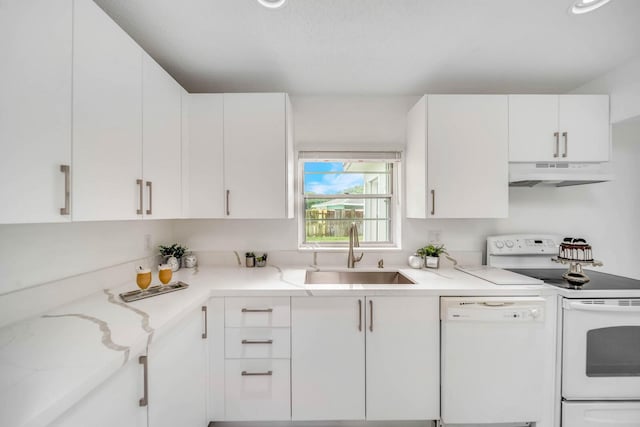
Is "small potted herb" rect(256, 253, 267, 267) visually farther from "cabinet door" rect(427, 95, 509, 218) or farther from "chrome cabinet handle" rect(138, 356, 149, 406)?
"cabinet door" rect(427, 95, 509, 218)

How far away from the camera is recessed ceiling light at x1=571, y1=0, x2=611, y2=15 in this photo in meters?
1.23

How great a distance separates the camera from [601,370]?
1489mm

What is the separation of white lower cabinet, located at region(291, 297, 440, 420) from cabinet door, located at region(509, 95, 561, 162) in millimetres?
1288

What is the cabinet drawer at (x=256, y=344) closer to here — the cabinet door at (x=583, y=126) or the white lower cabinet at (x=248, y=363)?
the white lower cabinet at (x=248, y=363)

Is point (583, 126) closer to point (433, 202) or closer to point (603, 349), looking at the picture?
point (433, 202)

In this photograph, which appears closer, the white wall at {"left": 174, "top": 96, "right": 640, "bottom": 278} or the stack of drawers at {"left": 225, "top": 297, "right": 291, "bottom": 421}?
the stack of drawers at {"left": 225, "top": 297, "right": 291, "bottom": 421}

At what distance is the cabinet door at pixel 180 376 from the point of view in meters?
1.08

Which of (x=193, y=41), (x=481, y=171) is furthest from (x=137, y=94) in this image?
(x=481, y=171)

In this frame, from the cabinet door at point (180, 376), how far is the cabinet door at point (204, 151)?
77 centimetres

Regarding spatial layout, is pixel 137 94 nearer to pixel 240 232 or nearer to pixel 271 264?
pixel 240 232

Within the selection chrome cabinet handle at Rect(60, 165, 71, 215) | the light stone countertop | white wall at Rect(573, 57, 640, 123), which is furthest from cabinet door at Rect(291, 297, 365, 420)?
white wall at Rect(573, 57, 640, 123)

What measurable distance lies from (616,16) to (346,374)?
8.09 feet

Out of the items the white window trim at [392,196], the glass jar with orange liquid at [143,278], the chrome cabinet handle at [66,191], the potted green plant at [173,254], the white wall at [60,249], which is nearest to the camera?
the chrome cabinet handle at [66,191]

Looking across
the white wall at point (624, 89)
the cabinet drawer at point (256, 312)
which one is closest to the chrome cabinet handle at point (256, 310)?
the cabinet drawer at point (256, 312)
